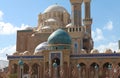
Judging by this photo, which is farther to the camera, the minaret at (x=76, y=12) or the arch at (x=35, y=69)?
the minaret at (x=76, y=12)

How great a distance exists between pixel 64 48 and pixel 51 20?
1250cm

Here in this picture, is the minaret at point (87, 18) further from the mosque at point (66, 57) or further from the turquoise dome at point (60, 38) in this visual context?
the turquoise dome at point (60, 38)

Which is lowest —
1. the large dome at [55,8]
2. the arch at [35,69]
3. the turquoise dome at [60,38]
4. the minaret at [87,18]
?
the arch at [35,69]

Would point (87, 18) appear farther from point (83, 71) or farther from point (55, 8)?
point (83, 71)

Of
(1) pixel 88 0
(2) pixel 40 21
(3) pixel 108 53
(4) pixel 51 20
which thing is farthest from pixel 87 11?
(3) pixel 108 53

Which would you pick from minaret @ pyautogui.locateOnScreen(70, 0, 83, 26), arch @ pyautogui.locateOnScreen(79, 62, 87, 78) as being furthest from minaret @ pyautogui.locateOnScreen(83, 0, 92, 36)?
arch @ pyautogui.locateOnScreen(79, 62, 87, 78)

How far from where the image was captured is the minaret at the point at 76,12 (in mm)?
41244

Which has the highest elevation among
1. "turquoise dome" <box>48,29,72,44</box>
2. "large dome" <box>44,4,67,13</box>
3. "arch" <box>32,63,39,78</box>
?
"large dome" <box>44,4,67,13</box>

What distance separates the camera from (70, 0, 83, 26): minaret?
41.2 m

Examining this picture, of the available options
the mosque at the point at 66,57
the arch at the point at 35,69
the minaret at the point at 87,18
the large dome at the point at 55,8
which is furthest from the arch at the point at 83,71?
the large dome at the point at 55,8

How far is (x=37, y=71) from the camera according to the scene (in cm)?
3806

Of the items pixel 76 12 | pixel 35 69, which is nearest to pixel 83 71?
pixel 35 69

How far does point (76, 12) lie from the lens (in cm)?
4141

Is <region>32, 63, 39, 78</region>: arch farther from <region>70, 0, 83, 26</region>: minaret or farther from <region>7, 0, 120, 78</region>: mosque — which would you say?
<region>70, 0, 83, 26</region>: minaret
